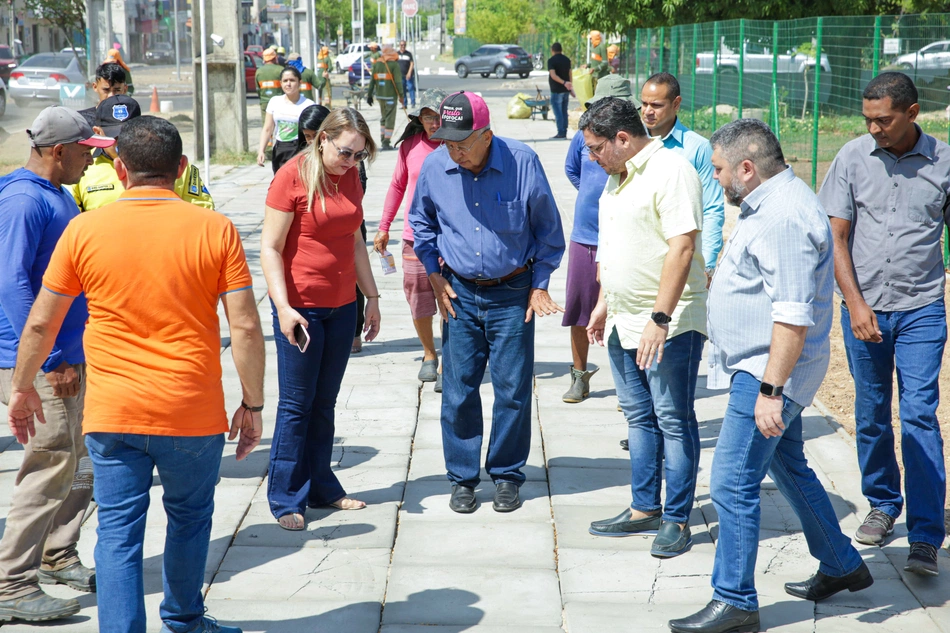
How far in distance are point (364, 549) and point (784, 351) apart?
2.04 m

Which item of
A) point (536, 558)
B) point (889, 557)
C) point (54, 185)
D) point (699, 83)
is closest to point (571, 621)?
point (536, 558)

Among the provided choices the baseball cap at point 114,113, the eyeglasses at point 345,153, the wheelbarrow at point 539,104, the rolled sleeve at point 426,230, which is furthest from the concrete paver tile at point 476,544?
the wheelbarrow at point 539,104

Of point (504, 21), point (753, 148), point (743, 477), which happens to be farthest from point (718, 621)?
point (504, 21)

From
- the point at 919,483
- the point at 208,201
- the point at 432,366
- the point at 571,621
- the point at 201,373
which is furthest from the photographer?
the point at 432,366

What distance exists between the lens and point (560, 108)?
70.8 feet

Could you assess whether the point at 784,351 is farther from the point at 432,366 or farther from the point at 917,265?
the point at 432,366

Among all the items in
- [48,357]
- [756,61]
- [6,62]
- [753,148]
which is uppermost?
[6,62]

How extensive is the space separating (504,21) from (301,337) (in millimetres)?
76052

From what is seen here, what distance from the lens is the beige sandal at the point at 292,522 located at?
4535 mm

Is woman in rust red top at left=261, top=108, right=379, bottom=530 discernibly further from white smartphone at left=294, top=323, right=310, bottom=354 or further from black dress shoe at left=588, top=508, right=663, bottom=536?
black dress shoe at left=588, top=508, right=663, bottom=536

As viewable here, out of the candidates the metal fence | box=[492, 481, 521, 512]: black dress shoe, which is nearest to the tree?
the metal fence

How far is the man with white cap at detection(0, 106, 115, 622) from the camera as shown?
3.63 m

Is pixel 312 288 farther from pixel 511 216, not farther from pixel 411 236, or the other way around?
pixel 411 236

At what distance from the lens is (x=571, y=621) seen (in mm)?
3758
